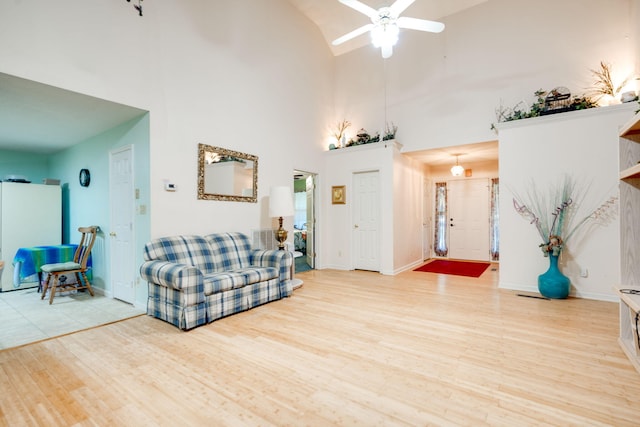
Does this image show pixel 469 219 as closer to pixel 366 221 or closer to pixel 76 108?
pixel 366 221

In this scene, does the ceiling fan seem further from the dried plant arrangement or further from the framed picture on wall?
the framed picture on wall

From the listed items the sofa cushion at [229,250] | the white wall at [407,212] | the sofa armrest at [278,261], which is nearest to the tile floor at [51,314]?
the sofa cushion at [229,250]

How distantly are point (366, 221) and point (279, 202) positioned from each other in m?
2.14

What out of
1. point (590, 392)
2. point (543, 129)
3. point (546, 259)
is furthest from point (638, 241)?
point (543, 129)

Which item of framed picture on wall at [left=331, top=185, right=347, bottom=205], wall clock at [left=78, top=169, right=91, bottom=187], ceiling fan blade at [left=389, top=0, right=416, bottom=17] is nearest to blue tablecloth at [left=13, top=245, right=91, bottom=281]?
wall clock at [left=78, top=169, right=91, bottom=187]

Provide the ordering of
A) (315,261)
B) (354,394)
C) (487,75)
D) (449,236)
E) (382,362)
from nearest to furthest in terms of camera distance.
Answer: (354,394) → (382,362) → (487,75) → (315,261) → (449,236)

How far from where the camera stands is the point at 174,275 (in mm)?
2775

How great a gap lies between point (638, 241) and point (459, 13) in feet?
15.7

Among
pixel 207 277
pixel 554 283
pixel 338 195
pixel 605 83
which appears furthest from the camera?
pixel 338 195

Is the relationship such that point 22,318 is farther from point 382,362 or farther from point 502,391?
point 502,391

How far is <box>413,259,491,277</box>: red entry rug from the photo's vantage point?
5.66 m

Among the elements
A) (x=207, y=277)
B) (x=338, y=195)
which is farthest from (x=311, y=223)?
(x=207, y=277)

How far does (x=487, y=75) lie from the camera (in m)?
4.98

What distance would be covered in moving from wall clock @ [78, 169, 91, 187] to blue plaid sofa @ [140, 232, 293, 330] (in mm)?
2322
